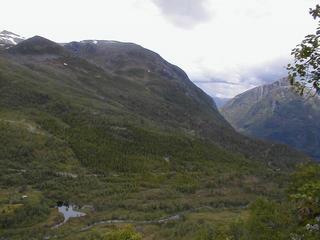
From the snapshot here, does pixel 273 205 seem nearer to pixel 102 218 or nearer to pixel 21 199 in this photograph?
pixel 102 218

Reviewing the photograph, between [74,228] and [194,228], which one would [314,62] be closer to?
[194,228]

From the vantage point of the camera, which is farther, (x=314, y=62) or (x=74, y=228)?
(x=74, y=228)

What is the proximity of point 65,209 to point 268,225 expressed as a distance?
465 ft

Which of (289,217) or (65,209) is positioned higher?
(289,217)

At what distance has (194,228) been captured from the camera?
148750mm

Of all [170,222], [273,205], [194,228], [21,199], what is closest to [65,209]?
[21,199]

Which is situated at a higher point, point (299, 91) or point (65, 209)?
point (299, 91)

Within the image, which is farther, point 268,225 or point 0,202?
point 0,202

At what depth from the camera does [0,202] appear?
181 m

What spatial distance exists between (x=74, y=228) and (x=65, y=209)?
1273 inches

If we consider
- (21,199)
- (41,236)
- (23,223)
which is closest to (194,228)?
(41,236)

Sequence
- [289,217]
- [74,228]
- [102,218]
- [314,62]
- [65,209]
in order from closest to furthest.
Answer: [314,62] → [289,217] → [74,228] → [102,218] → [65,209]

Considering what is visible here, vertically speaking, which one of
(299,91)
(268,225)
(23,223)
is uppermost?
(299,91)

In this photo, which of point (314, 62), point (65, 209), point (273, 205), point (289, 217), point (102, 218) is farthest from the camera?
point (65, 209)
